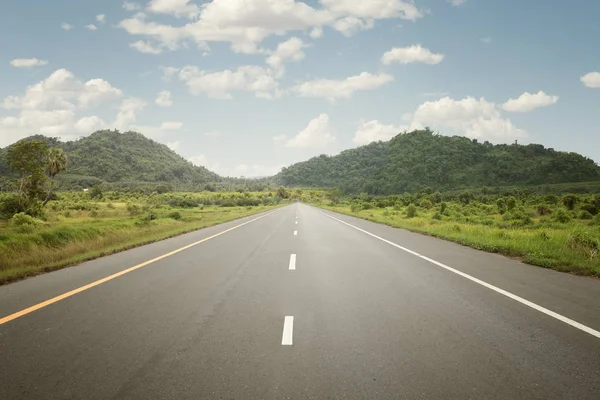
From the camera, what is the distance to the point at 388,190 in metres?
142

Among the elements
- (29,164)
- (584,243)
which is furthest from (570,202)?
(29,164)

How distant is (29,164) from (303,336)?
58.6 metres

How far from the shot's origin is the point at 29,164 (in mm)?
48656

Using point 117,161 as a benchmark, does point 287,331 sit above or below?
below

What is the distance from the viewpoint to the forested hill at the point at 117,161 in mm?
144500

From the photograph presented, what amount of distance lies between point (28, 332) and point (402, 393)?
181 inches

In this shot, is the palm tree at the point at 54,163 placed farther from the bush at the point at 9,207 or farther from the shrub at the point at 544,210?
the shrub at the point at 544,210

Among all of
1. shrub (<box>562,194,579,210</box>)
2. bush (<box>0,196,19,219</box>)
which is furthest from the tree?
shrub (<box>562,194,579,210</box>)

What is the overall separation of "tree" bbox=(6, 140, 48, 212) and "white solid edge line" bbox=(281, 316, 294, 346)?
54346 millimetres

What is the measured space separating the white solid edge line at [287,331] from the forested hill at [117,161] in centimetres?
14501

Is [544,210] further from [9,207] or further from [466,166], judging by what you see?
[466,166]

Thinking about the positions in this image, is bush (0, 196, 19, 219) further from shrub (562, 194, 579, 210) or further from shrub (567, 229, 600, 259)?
shrub (562, 194, 579, 210)

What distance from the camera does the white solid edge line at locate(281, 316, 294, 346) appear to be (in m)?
4.11

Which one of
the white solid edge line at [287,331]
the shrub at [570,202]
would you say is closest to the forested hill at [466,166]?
the shrub at [570,202]
